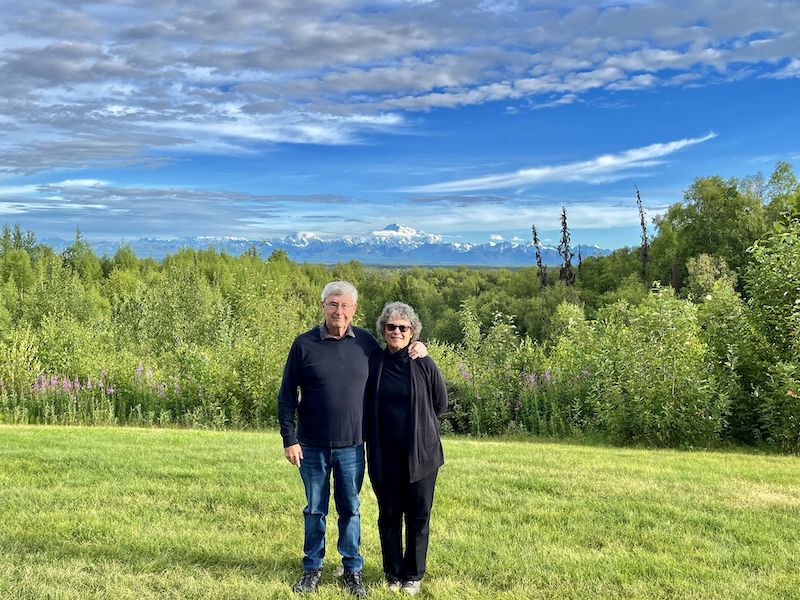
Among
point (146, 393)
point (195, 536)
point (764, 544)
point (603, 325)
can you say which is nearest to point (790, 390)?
point (603, 325)

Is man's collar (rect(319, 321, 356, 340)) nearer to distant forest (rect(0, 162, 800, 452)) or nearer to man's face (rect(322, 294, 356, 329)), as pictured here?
man's face (rect(322, 294, 356, 329))

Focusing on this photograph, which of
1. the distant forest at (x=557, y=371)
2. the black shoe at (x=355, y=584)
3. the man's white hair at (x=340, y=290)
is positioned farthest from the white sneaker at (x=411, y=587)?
the distant forest at (x=557, y=371)

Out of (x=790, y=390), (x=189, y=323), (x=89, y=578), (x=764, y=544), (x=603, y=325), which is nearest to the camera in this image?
(x=89, y=578)

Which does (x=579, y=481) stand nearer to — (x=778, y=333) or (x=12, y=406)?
(x=778, y=333)

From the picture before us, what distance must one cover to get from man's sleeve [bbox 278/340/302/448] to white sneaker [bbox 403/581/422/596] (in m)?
1.23

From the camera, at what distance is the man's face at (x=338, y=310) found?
4.00m

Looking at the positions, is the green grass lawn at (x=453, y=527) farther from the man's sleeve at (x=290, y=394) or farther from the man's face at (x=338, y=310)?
the man's face at (x=338, y=310)

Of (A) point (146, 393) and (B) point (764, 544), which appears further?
(A) point (146, 393)

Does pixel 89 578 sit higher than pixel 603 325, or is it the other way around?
pixel 603 325

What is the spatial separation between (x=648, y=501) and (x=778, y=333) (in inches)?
197

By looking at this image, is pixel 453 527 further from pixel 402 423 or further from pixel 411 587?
pixel 402 423

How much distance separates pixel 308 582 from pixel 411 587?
2.29 feet

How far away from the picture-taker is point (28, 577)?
439 cm

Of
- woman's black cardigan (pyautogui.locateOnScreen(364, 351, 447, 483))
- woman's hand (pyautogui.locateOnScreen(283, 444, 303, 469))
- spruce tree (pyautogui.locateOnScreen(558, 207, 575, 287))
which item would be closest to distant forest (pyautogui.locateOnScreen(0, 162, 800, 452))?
woman's black cardigan (pyautogui.locateOnScreen(364, 351, 447, 483))
